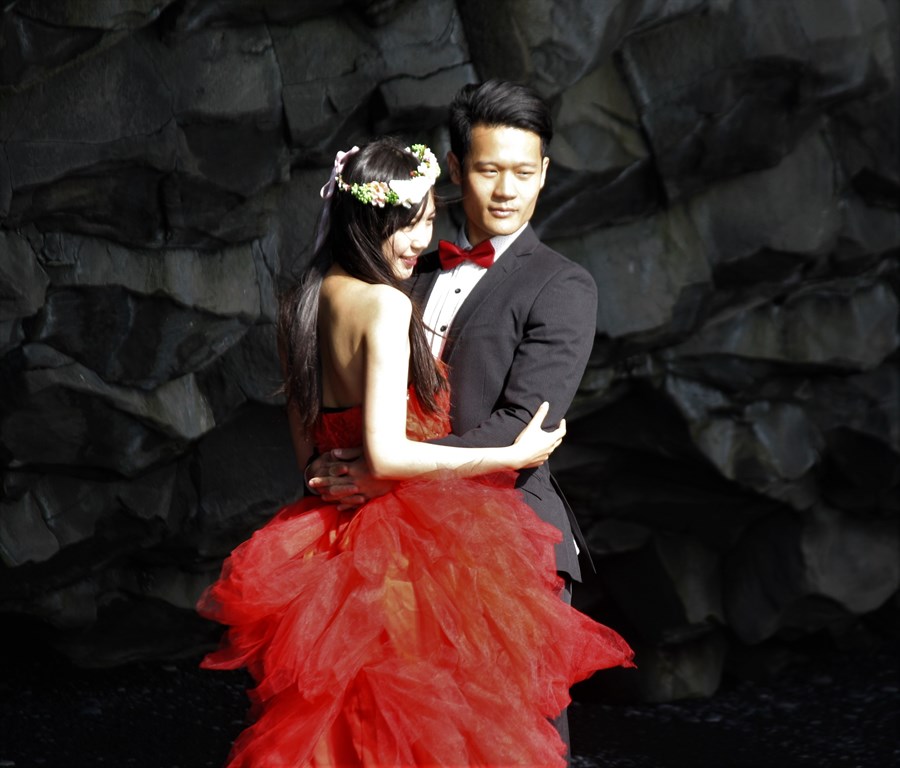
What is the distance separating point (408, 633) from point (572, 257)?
2459 mm

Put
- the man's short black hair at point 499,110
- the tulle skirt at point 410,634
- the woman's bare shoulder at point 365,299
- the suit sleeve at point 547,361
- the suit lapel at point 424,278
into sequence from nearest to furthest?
the tulle skirt at point 410,634 → the woman's bare shoulder at point 365,299 → the suit sleeve at point 547,361 → the man's short black hair at point 499,110 → the suit lapel at point 424,278

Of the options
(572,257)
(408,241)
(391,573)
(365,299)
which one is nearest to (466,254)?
(408,241)

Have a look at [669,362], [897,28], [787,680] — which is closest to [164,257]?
[669,362]

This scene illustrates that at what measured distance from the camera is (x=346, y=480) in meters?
2.10

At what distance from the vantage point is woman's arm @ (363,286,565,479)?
2012mm

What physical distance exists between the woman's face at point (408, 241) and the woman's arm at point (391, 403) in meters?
0.10

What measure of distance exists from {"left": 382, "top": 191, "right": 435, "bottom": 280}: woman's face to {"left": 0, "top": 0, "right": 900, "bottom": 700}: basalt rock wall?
136cm

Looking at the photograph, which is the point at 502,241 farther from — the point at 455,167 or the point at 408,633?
the point at 408,633

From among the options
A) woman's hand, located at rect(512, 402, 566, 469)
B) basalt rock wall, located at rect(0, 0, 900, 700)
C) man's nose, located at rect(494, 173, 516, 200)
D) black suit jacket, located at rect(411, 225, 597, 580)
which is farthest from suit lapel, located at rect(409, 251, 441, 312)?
basalt rock wall, located at rect(0, 0, 900, 700)

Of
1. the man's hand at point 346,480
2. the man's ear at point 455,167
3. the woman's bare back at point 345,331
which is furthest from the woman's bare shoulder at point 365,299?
the man's ear at point 455,167

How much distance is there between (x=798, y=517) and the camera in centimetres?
493

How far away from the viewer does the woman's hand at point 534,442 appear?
211 centimetres

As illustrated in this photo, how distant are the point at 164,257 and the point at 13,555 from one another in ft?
3.08

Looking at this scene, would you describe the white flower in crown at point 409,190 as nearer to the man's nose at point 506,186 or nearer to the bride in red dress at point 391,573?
the bride in red dress at point 391,573
